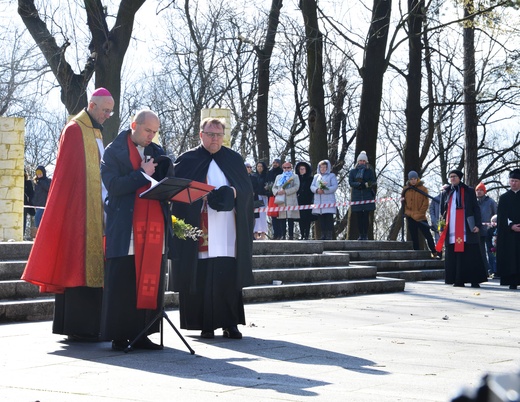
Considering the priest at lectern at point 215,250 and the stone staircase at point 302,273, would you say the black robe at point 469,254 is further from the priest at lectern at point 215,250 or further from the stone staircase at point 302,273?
Result: the priest at lectern at point 215,250

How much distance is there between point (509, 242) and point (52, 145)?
3848 centimetres

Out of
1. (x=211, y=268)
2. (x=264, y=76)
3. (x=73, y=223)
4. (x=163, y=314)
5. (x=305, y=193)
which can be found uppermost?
(x=264, y=76)

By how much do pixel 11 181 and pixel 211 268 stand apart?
352 inches

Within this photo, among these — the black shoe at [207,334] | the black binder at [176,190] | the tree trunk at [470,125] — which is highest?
the tree trunk at [470,125]

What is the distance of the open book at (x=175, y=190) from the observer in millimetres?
7266

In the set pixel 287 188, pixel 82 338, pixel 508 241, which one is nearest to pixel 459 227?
pixel 508 241

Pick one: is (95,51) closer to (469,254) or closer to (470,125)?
(469,254)

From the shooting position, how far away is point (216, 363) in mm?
6934

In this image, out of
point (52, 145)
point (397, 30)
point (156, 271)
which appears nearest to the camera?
point (156, 271)

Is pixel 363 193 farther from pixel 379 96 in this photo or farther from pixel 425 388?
pixel 425 388

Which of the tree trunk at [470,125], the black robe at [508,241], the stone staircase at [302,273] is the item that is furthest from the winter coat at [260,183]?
the tree trunk at [470,125]

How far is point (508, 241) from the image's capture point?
1805cm

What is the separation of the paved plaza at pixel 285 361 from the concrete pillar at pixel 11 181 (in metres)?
6.69

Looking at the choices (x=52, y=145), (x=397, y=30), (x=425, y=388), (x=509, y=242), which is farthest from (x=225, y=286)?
(x=52, y=145)
